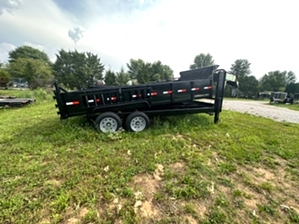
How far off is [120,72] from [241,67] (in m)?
34.3

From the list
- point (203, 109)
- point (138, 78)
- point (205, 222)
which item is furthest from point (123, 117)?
point (138, 78)

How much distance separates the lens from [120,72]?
41344mm

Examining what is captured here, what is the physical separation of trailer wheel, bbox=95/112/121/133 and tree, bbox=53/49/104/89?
41408 mm

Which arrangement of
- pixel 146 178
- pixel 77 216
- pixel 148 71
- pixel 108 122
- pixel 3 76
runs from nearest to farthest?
pixel 77 216, pixel 146 178, pixel 108 122, pixel 3 76, pixel 148 71

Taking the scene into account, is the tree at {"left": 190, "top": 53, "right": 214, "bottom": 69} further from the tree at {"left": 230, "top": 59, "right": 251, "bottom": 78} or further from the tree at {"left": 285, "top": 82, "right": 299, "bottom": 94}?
the tree at {"left": 285, "top": 82, "right": 299, "bottom": 94}

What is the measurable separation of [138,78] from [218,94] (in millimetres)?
39927

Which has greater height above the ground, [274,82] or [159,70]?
[159,70]

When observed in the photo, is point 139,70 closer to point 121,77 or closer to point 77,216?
point 121,77

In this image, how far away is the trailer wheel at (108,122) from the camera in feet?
13.2

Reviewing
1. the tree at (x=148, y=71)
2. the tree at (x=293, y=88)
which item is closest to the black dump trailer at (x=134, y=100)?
the tree at (x=148, y=71)

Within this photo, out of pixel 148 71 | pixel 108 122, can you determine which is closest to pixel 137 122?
pixel 108 122

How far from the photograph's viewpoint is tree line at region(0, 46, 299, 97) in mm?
34375

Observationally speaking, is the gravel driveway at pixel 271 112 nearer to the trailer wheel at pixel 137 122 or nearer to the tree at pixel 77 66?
the trailer wheel at pixel 137 122

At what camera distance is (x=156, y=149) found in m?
3.23
